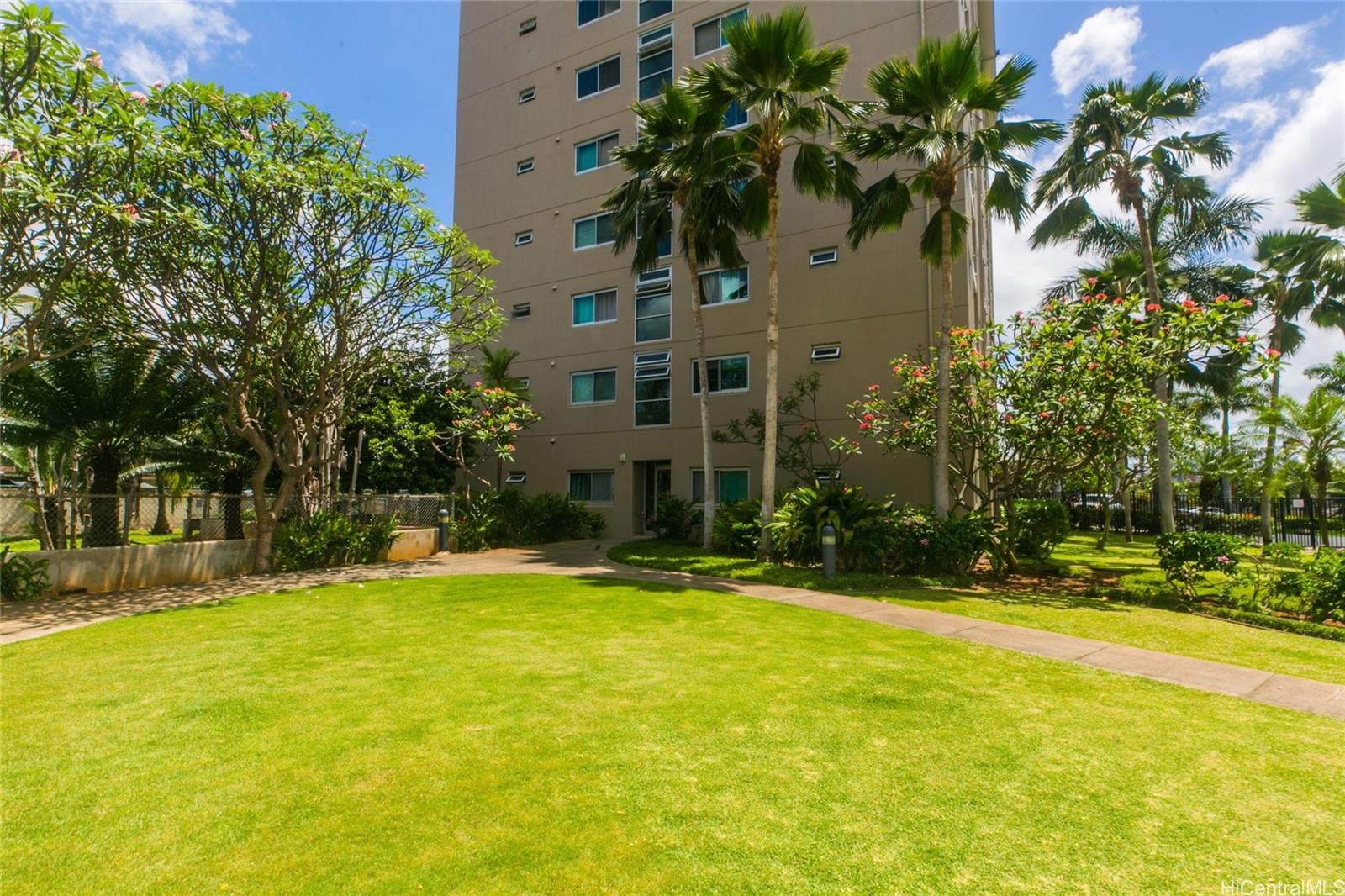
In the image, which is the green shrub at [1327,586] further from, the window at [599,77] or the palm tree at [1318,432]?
the window at [599,77]

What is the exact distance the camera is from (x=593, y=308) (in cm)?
2195

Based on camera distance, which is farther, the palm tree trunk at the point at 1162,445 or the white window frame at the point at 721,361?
the white window frame at the point at 721,361

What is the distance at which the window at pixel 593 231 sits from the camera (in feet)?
71.5

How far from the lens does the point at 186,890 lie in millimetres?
2742

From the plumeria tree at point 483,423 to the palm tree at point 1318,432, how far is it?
21599 mm

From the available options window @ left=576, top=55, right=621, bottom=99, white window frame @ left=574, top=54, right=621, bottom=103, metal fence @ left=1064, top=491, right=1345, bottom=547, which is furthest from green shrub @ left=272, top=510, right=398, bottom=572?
metal fence @ left=1064, top=491, right=1345, bottom=547

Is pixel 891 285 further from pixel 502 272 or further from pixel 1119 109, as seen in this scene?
pixel 502 272

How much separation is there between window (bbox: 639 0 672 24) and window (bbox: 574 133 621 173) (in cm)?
392

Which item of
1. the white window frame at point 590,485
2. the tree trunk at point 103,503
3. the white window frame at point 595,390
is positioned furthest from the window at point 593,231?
the tree trunk at point 103,503

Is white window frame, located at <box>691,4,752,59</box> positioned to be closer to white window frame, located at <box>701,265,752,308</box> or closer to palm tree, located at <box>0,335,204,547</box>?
white window frame, located at <box>701,265,752,308</box>

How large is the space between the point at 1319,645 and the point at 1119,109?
13.3 metres

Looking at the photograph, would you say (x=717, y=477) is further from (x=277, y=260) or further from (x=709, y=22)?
(x=709, y=22)

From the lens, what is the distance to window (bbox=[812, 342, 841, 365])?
17.5 m

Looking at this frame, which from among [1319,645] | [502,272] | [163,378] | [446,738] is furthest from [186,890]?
[502,272]
